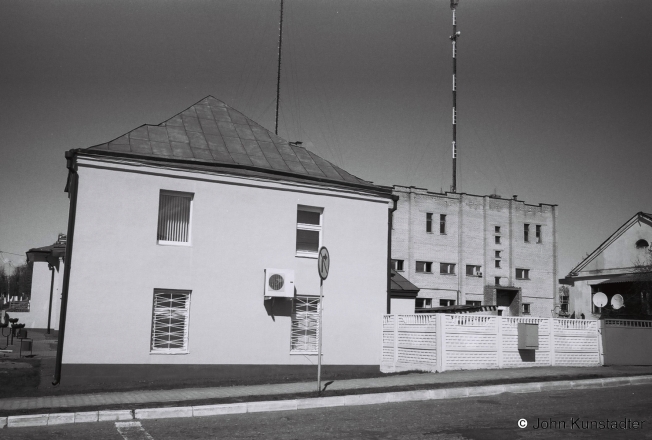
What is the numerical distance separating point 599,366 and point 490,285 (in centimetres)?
3815

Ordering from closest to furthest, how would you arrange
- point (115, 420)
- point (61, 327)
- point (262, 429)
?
point (262, 429) < point (115, 420) < point (61, 327)

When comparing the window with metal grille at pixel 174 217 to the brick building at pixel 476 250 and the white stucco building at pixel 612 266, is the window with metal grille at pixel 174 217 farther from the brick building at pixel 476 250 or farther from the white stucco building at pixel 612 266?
the brick building at pixel 476 250

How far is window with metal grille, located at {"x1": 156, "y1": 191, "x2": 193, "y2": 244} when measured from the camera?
1516 cm

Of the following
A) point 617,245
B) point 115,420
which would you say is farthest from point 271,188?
point 617,245

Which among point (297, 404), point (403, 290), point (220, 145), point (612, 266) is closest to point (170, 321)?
point (220, 145)

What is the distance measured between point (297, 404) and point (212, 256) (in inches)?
221

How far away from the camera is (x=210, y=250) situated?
1536cm

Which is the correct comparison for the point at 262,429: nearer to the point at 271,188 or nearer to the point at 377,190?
the point at 271,188

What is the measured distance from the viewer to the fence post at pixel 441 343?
50.8 ft

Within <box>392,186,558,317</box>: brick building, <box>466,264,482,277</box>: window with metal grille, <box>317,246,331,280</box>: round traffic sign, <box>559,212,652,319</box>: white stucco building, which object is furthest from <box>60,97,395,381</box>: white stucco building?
<box>466,264,482,277</box>: window with metal grille

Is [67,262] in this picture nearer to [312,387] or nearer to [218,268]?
[218,268]

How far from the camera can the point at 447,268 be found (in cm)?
5469

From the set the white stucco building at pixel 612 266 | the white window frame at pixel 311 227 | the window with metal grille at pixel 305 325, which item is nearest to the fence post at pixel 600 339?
the window with metal grille at pixel 305 325

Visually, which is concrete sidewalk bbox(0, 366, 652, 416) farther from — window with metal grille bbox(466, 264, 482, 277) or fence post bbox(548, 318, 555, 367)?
window with metal grille bbox(466, 264, 482, 277)
